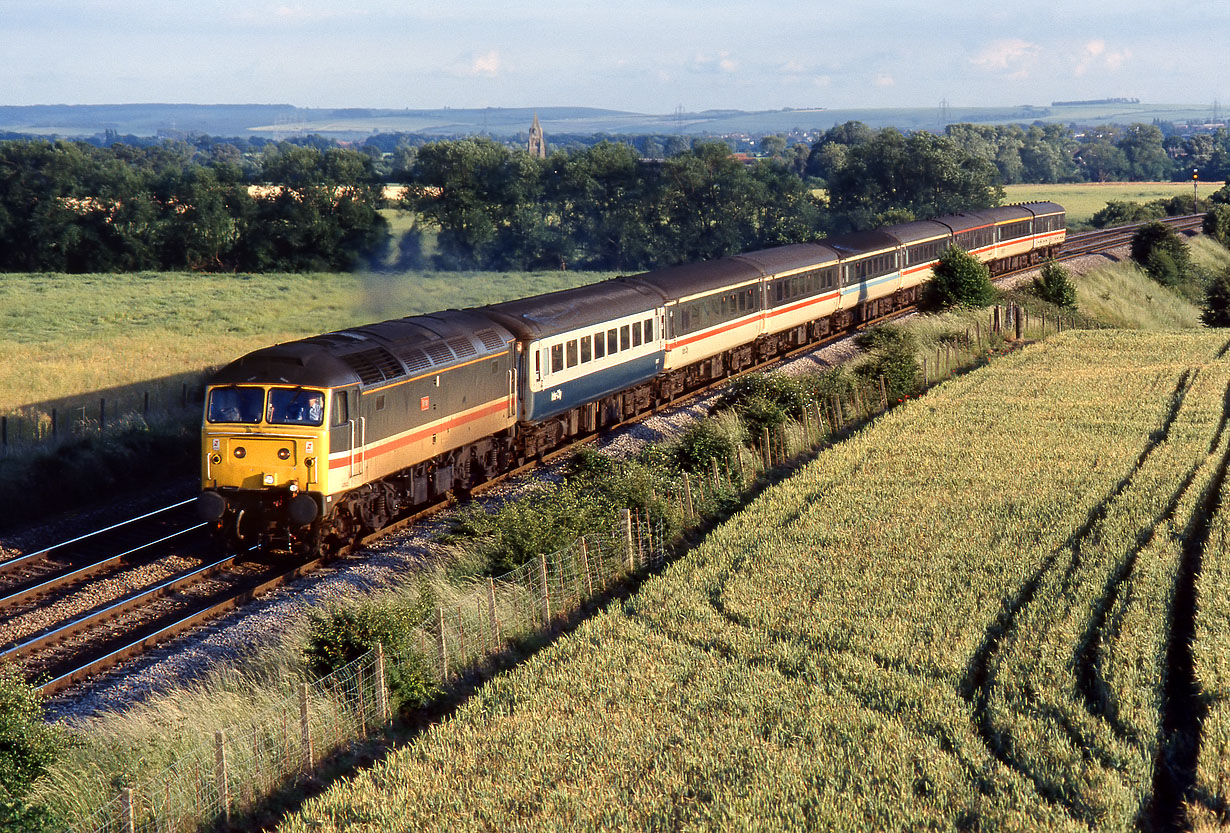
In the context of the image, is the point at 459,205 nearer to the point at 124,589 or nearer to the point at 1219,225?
the point at 1219,225

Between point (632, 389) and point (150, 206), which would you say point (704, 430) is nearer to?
point (632, 389)

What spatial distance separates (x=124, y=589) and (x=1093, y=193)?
15308 cm

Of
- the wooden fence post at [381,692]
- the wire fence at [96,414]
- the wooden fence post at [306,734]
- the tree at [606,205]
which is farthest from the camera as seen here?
the tree at [606,205]

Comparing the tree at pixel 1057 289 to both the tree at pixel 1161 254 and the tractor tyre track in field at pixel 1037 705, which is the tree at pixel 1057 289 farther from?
the tractor tyre track in field at pixel 1037 705

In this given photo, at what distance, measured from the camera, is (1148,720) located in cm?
1238

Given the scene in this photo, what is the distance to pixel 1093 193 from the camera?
498 feet

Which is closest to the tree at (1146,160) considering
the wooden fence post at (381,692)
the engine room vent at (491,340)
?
the engine room vent at (491,340)

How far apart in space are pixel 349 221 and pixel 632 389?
57.1 m

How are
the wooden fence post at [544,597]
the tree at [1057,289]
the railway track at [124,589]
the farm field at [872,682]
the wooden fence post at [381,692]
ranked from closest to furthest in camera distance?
the farm field at [872,682] → the wooden fence post at [381,692] → the railway track at [124,589] → the wooden fence post at [544,597] → the tree at [1057,289]

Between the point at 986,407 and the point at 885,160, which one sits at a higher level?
the point at 885,160

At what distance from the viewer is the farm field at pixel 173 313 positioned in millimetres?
37750

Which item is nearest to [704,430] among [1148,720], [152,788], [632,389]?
[632,389]

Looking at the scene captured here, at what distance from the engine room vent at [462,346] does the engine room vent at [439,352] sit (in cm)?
22

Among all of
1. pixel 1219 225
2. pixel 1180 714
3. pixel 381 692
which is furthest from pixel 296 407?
pixel 1219 225
